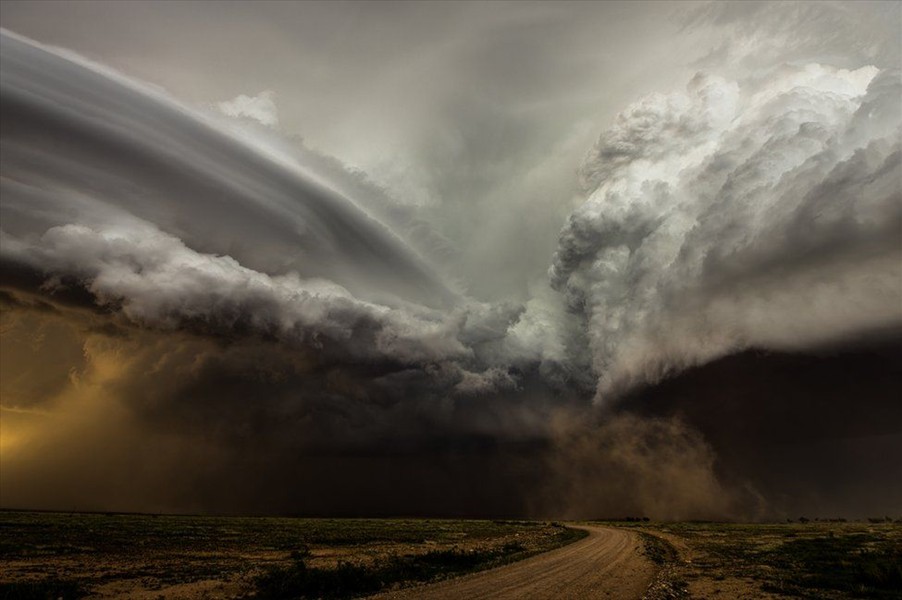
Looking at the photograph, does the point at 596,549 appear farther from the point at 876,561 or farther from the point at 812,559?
the point at 876,561

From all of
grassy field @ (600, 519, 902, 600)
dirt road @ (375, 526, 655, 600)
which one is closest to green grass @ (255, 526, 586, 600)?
dirt road @ (375, 526, 655, 600)

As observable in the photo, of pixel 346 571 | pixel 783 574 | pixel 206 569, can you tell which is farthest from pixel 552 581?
pixel 206 569

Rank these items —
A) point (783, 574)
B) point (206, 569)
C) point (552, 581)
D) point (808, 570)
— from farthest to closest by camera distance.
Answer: point (206, 569), point (808, 570), point (783, 574), point (552, 581)

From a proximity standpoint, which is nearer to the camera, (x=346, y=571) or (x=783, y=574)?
(x=346, y=571)

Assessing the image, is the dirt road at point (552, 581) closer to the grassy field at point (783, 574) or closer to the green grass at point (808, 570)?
the grassy field at point (783, 574)

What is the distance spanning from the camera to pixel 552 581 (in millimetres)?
32031

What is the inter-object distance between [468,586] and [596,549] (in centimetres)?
3309

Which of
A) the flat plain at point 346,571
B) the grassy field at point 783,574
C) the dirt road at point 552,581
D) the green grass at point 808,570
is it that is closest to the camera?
the dirt road at point 552,581

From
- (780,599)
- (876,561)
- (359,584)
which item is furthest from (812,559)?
(359,584)

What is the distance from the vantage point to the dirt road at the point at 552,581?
27.3 m

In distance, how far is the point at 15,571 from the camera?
36.1 m

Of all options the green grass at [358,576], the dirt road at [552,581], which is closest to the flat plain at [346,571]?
the green grass at [358,576]

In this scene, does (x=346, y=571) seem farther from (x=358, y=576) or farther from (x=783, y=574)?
(x=783, y=574)

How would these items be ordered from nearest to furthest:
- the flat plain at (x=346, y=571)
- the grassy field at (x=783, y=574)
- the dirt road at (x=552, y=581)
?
the dirt road at (x=552, y=581) < the grassy field at (x=783, y=574) < the flat plain at (x=346, y=571)
